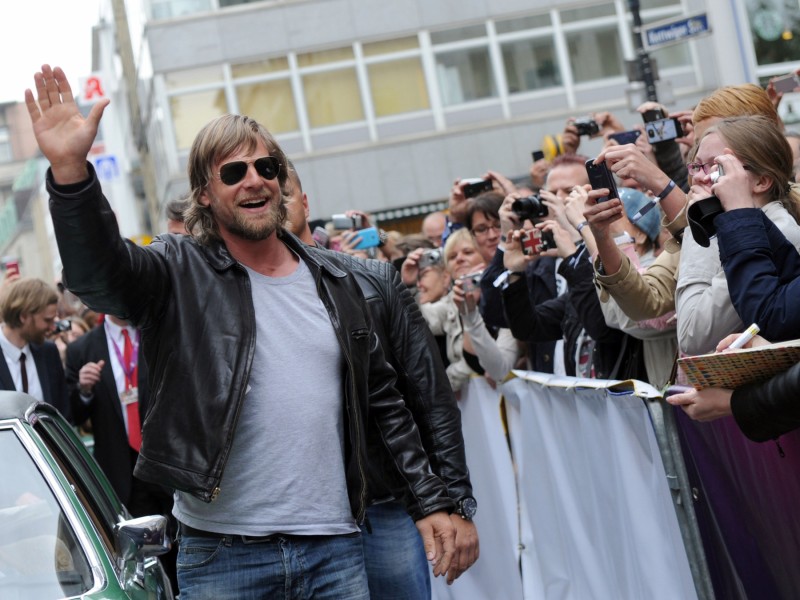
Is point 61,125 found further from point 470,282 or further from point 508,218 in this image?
point 470,282

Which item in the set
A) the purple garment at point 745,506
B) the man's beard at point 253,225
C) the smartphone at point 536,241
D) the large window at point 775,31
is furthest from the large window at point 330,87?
the man's beard at point 253,225

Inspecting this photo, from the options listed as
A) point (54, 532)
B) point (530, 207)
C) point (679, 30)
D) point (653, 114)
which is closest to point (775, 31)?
point (679, 30)

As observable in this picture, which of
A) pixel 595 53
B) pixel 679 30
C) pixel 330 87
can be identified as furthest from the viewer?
pixel 595 53

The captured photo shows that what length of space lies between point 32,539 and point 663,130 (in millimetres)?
3375

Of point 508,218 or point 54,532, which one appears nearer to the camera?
point 54,532

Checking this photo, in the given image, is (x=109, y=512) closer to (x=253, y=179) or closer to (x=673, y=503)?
(x=253, y=179)

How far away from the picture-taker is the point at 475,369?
7.09m

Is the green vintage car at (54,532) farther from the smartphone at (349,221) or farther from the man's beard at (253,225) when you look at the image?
the smartphone at (349,221)

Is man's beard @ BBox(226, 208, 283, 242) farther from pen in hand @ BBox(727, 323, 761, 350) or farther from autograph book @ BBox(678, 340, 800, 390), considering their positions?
pen in hand @ BBox(727, 323, 761, 350)

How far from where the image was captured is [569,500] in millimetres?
5594

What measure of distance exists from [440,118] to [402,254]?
19522 mm

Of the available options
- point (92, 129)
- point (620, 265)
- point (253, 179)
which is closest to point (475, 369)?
point (620, 265)

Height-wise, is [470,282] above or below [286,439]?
above

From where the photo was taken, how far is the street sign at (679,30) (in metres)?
12.4
